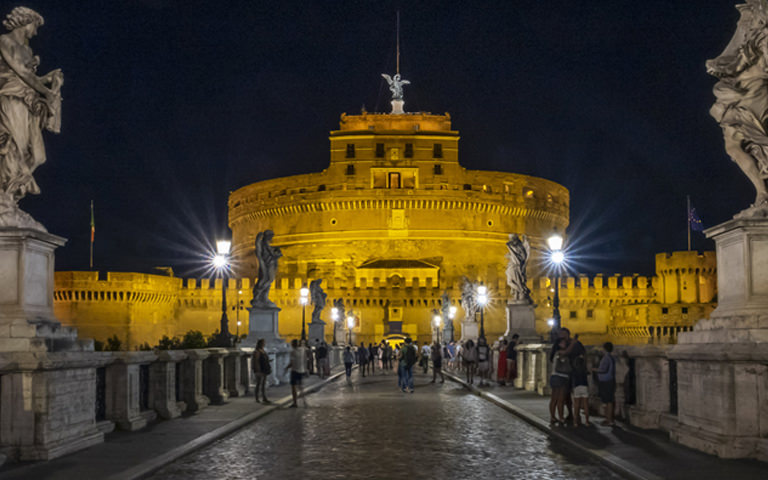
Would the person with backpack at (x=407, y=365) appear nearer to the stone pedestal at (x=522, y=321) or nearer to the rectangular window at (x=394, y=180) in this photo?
the stone pedestal at (x=522, y=321)

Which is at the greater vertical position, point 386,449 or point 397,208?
point 397,208

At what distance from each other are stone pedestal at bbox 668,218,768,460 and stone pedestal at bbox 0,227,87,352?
673cm

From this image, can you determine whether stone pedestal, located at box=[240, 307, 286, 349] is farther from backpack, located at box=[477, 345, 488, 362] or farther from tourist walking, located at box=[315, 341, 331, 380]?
backpack, located at box=[477, 345, 488, 362]

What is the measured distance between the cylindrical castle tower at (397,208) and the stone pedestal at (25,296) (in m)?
59.8

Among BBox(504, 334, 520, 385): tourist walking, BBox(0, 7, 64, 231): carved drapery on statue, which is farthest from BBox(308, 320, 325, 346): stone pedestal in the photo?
BBox(0, 7, 64, 231): carved drapery on statue

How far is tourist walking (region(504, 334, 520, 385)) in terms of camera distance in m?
20.8

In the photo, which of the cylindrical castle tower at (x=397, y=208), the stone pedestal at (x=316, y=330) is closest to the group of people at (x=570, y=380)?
the stone pedestal at (x=316, y=330)

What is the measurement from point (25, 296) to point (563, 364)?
6.88 meters

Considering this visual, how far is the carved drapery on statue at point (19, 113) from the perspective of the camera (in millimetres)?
9047

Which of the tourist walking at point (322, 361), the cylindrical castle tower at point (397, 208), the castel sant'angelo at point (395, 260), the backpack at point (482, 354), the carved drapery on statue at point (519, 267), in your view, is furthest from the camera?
the cylindrical castle tower at point (397, 208)

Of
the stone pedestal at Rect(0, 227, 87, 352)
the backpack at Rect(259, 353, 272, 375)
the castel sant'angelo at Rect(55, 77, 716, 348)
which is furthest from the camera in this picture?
the castel sant'angelo at Rect(55, 77, 716, 348)

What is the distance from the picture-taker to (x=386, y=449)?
33.2ft

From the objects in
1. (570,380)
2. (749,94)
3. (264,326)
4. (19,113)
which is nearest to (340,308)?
(264,326)

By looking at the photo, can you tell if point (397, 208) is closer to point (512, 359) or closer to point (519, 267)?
point (519, 267)
